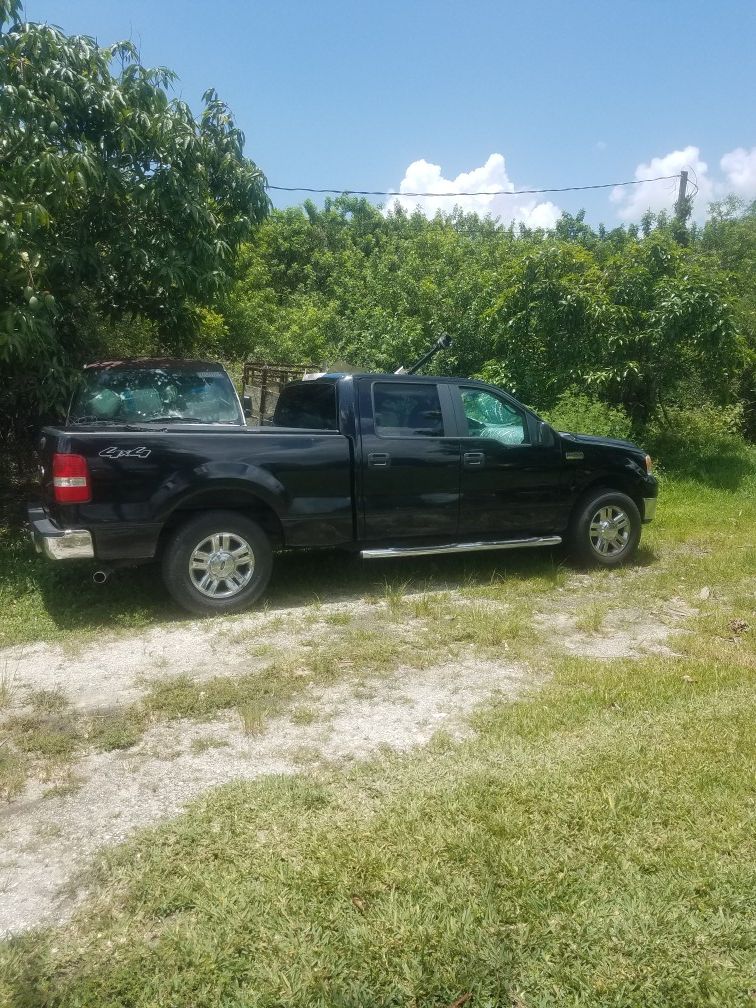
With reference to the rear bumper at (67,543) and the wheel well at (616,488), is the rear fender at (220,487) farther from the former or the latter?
the wheel well at (616,488)

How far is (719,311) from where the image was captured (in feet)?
35.8

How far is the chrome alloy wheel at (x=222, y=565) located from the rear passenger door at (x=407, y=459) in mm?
985

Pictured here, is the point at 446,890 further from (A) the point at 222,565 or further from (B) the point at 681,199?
(B) the point at 681,199

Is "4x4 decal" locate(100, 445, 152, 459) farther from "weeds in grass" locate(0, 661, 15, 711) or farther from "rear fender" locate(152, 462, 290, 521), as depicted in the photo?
"weeds in grass" locate(0, 661, 15, 711)

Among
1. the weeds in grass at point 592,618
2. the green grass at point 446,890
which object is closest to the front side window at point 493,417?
the weeds in grass at point 592,618

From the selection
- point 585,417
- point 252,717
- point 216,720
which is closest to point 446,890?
point 252,717

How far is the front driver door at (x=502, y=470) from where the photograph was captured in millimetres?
6535

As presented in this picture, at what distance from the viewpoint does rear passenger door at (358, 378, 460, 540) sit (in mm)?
6145

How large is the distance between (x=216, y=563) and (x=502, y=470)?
252 cm

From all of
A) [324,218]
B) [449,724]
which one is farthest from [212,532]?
[324,218]

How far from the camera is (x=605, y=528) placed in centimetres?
711

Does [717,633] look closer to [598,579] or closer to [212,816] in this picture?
[598,579]

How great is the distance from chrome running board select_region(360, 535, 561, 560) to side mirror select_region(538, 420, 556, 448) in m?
0.82

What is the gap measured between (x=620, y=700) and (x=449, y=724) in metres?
0.96
